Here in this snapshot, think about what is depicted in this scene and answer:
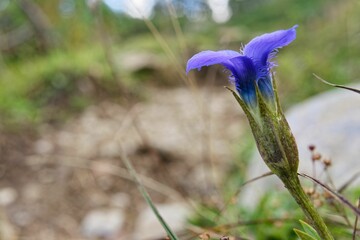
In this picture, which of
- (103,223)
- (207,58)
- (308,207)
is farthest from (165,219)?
(207,58)

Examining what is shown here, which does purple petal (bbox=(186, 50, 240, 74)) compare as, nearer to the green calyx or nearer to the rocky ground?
the green calyx

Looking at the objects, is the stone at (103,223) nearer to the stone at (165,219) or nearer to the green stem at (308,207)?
the stone at (165,219)

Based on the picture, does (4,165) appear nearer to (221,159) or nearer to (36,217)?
(36,217)

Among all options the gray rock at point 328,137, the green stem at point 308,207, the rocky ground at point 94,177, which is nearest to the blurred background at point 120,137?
the rocky ground at point 94,177

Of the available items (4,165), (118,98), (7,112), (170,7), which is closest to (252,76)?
(170,7)

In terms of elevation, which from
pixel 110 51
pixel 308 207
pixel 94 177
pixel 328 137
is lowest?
pixel 308 207

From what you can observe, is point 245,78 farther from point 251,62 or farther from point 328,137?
point 328,137

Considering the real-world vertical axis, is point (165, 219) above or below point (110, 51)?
below

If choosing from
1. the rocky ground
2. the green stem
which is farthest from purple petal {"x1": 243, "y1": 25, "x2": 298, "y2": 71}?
the rocky ground
